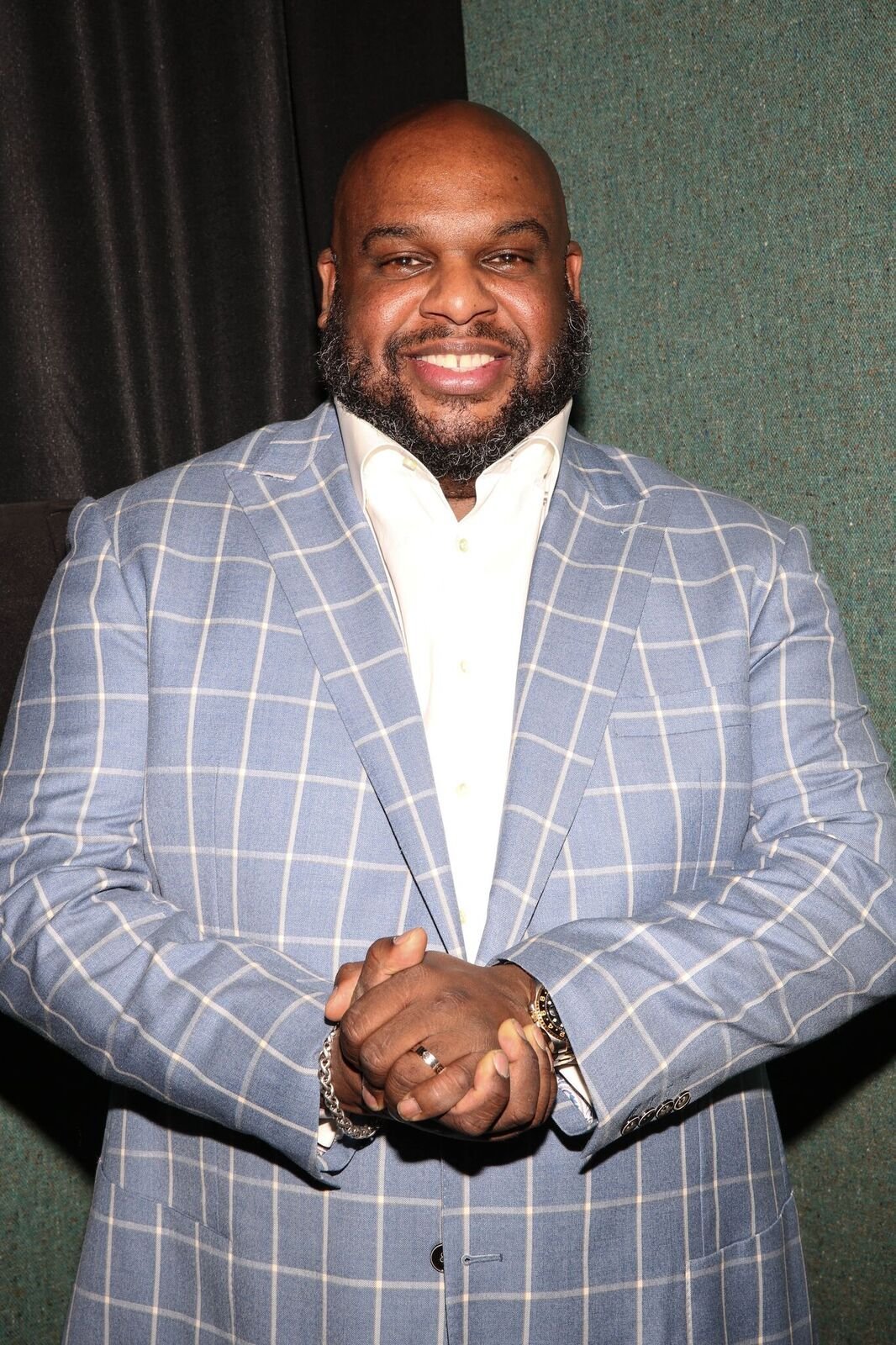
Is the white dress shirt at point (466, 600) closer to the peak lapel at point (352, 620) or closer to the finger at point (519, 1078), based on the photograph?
the peak lapel at point (352, 620)

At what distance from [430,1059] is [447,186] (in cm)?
99

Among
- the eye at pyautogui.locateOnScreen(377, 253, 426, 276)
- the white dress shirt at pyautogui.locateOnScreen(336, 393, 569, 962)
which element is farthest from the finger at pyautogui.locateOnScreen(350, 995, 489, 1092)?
the eye at pyautogui.locateOnScreen(377, 253, 426, 276)

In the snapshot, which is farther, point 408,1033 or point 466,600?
point 466,600

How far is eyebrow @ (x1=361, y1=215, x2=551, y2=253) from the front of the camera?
152 centimetres

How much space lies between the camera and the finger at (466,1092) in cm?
107

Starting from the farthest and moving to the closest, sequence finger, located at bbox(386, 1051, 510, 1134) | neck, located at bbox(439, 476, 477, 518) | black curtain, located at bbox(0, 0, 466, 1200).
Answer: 1. black curtain, located at bbox(0, 0, 466, 1200)
2. neck, located at bbox(439, 476, 477, 518)
3. finger, located at bbox(386, 1051, 510, 1134)

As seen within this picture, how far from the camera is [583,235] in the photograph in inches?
80.1

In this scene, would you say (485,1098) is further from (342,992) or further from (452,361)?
(452,361)

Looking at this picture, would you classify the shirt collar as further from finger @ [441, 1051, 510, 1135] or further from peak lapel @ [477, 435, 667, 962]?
finger @ [441, 1051, 510, 1135]

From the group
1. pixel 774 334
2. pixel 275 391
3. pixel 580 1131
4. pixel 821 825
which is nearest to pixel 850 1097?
pixel 821 825

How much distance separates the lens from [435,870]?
50.0 inches

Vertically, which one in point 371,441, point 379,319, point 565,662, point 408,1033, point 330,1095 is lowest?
point 330,1095

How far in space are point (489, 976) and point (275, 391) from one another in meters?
1.09

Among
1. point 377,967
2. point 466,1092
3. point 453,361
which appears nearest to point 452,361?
point 453,361
